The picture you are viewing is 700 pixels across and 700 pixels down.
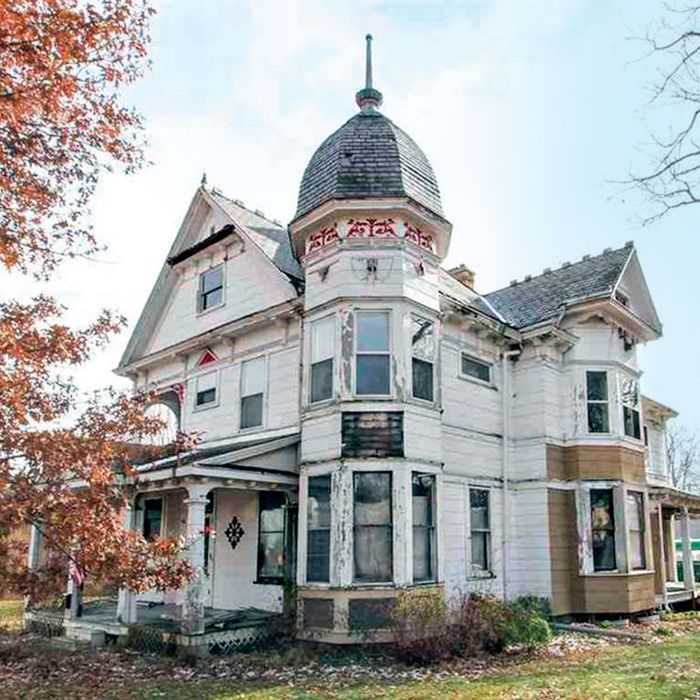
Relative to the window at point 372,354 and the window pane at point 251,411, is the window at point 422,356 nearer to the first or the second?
the window at point 372,354

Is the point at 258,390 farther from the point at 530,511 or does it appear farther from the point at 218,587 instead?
the point at 530,511

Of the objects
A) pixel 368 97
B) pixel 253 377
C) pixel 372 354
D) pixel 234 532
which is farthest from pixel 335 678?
pixel 368 97

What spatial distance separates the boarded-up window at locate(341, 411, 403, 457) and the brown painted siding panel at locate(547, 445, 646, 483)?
493 cm

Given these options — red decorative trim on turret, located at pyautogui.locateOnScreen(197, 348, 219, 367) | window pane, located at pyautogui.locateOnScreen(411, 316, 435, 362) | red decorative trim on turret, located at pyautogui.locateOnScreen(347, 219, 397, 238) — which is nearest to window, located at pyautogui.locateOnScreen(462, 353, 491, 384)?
window pane, located at pyautogui.locateOnScreen(411, 316, 435, 362)

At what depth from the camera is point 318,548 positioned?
42.1 ft

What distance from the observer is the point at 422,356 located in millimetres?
13805

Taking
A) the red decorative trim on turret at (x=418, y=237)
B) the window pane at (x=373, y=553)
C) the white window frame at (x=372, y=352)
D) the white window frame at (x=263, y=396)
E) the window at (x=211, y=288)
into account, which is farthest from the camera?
the window at (x=211, y=288)

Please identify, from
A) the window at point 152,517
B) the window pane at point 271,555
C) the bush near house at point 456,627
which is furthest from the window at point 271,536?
the window at point 152,517

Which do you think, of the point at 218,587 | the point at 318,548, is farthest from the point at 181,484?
the point at 218,587

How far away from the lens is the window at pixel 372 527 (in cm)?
1241

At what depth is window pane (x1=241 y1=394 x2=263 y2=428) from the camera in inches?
620

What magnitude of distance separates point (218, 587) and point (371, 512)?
4.41 meters

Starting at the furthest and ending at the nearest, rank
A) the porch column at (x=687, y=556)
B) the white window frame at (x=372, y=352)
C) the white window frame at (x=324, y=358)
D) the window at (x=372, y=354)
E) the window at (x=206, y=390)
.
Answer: the porch column at (x=687, y=556)
the window at (x=206, y=390)
the white window frame at (x=324, y=358)
the window at (x=372, y=354)
the white window frame at (x=372, y=352)

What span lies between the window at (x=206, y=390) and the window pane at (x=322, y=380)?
4032 millimetres
